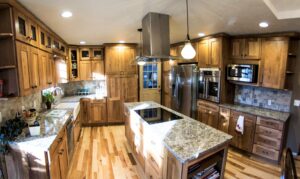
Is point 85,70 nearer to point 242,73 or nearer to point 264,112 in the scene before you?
point 242,73

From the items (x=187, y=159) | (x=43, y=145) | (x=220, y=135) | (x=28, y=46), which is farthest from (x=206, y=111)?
(x=28, y=46)

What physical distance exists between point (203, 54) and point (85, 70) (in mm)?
3590

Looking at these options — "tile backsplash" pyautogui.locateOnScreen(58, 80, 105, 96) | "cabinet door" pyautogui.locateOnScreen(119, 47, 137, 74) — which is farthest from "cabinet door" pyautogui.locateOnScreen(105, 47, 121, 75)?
"tile backsplash" pyautogui.locateOnScreen(58, 80, 105, 96)

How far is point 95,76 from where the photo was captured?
16.9ft

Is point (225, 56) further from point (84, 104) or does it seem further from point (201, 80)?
point (84, 104)

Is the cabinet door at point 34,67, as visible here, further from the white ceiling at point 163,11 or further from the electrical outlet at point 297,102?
the electrical outlet at point 297,102

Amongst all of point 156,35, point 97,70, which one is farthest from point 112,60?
point 156,35

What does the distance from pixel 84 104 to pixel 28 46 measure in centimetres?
284

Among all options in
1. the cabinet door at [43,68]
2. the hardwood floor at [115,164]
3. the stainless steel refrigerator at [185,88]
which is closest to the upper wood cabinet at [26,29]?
the cabinet door at [43,68]

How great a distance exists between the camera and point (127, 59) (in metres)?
4.98

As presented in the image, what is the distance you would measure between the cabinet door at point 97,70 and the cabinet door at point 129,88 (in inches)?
30.8

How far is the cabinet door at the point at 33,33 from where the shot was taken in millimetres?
2230

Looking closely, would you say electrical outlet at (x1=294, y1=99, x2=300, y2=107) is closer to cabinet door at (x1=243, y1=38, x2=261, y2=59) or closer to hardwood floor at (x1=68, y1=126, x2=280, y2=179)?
cabinet door at (x1=243, y1=38, x2=261, y2=59)

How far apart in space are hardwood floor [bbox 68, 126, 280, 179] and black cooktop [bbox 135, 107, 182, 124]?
3.28 feet
